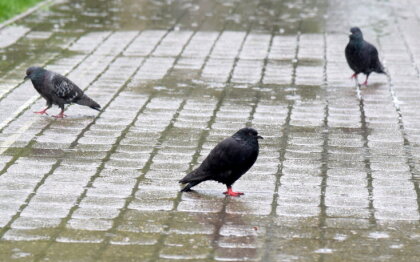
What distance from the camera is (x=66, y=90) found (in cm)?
1109

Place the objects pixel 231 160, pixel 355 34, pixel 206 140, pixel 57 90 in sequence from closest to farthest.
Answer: pixel 231 160 < pixel 206 140 < pixel 57 90 < pixel 355 34

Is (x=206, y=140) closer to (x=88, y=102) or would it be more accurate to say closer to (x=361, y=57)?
(x=88, y=102)

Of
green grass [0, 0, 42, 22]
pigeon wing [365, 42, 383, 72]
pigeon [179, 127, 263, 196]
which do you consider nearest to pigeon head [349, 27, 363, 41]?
pigeon wing [365, 42, 383, 72]

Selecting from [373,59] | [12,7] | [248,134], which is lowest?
[12,7]

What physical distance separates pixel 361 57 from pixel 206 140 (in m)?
3.51

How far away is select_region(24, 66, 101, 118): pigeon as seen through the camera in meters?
11.1

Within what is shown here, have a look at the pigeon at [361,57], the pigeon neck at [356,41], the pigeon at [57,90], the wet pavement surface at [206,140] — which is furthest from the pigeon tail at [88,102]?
the pigeon neck at [356,41]

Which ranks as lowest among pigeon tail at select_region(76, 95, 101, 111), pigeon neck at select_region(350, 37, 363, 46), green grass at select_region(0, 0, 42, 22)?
green grass at select_region(0, 0, 42, 22)

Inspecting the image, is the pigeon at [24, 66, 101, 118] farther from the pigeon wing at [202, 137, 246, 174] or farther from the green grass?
the green grass

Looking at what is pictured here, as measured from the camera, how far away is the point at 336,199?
320 inches

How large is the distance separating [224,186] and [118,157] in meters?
1.35

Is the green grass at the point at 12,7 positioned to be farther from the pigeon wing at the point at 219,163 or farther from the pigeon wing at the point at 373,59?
the pigeon wing at the point at 219,163

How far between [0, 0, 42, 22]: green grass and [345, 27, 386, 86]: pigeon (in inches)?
281

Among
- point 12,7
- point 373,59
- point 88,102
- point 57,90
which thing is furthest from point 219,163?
point 12,7
